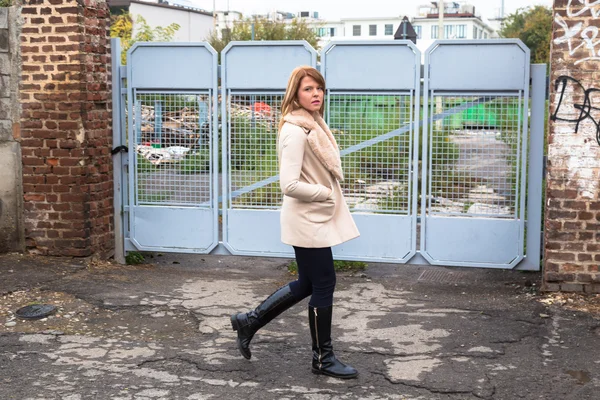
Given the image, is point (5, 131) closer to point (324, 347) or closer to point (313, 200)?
point (313, 200)

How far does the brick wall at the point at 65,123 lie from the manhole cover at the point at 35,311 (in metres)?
1.52

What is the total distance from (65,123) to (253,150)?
5.85 feet

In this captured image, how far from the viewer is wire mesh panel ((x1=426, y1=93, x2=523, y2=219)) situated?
22.9ft

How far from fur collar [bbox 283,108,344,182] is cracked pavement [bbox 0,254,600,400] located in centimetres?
127

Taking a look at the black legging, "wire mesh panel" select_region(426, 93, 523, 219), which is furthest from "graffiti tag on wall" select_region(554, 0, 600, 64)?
the black legging

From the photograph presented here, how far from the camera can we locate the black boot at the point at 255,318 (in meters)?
5.01

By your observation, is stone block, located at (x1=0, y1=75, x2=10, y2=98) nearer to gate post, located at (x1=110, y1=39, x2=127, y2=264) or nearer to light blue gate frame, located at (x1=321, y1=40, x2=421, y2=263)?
gate post, located at (x1=110, y1=39, x2=127, y2=264)

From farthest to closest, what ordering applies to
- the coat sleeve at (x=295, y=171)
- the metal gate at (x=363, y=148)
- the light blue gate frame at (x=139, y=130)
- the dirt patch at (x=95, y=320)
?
the light blue gate frame at (x=139, y=130) → the metal gate at (x=363, y=148) → the dirt patch at (x=95, y=320) → the coat sleeve at (x=295, y=171)

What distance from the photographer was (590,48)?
633 cm

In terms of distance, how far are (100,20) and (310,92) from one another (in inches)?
150

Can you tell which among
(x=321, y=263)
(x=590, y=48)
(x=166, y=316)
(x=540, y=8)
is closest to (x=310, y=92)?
(x=321, y=263)

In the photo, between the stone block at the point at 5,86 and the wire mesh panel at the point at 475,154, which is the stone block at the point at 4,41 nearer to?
the stone block at the point at 5,86

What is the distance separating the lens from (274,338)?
560cm

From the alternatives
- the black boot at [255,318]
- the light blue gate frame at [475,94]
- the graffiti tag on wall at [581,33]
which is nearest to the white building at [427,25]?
the light blue gate frame at [475,94]
